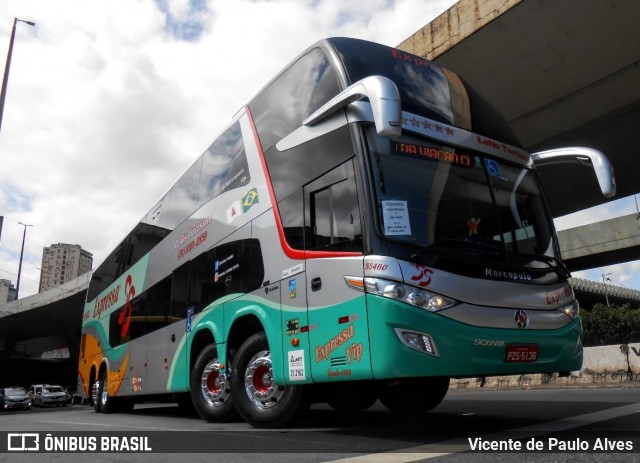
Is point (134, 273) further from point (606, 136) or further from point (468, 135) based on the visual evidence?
A: point (606, 136)

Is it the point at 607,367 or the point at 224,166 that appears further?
the point at 607,367

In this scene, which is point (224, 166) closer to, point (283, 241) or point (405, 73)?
point (283, 241)

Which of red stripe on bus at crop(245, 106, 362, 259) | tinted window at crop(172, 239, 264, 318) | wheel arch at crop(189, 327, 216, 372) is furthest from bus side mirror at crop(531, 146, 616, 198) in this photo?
wheel arch at crop(189, 327, 216, 372)

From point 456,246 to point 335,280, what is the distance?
114 centimetres

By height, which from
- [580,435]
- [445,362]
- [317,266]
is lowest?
[580,435]

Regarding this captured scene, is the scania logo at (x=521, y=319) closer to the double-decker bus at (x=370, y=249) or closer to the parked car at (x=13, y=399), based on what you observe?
the double-decker bus at (x=370, y=249)

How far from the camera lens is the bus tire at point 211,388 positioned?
7.14 metres

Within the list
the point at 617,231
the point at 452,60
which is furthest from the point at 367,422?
the point at 617,231

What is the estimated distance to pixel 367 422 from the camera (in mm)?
6828

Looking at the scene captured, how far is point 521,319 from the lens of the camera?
491cm

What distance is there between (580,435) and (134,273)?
921 cm

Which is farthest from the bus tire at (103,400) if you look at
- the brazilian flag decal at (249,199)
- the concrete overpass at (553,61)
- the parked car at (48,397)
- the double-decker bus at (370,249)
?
the parked car at (48,397)

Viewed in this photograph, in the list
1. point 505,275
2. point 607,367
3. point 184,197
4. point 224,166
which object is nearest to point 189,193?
point 184,197

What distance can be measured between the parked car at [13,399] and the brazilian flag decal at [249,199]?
99.3 feet
